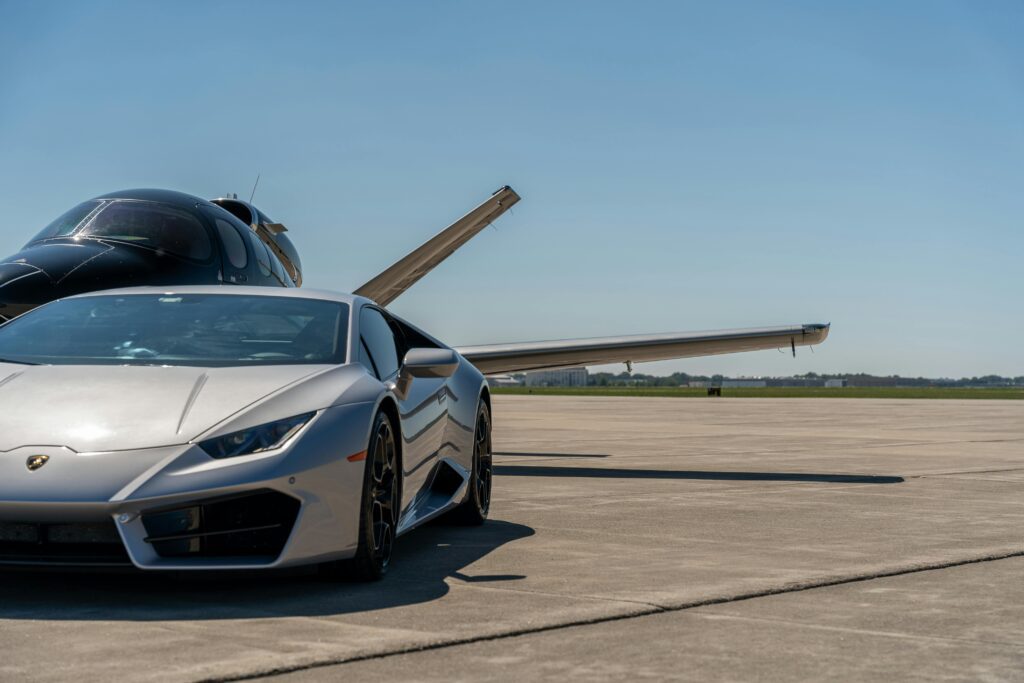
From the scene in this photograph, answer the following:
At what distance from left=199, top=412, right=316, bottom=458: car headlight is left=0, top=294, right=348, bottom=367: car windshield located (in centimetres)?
72

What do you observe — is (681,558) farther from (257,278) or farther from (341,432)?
(257,278)

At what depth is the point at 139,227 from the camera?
11.3 meters

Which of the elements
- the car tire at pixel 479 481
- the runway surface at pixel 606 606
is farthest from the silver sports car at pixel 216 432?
the car tire at pixel 479 481

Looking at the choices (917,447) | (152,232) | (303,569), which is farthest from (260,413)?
(917,447)

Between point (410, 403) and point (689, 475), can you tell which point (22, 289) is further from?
point (689, 475)


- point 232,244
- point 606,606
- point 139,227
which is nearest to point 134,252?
Result: point 139,227

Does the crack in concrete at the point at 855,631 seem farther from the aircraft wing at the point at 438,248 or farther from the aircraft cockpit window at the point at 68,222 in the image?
the aircraft wing at the point at 438,248

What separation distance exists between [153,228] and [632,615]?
801cm

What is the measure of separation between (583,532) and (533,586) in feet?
6.62

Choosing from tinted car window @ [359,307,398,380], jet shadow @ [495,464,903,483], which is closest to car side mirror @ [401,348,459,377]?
tinted car window @ [359,307,398,380]

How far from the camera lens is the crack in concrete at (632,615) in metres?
3.74

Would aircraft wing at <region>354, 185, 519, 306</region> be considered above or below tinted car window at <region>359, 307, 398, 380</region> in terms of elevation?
above

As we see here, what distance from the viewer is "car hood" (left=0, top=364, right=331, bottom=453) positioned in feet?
15.9

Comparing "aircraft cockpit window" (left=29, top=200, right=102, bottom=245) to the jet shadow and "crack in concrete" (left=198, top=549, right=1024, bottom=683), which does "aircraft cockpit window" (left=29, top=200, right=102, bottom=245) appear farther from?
"crack in concrete" (left=198, top=549, right=1024, bottom=683)
